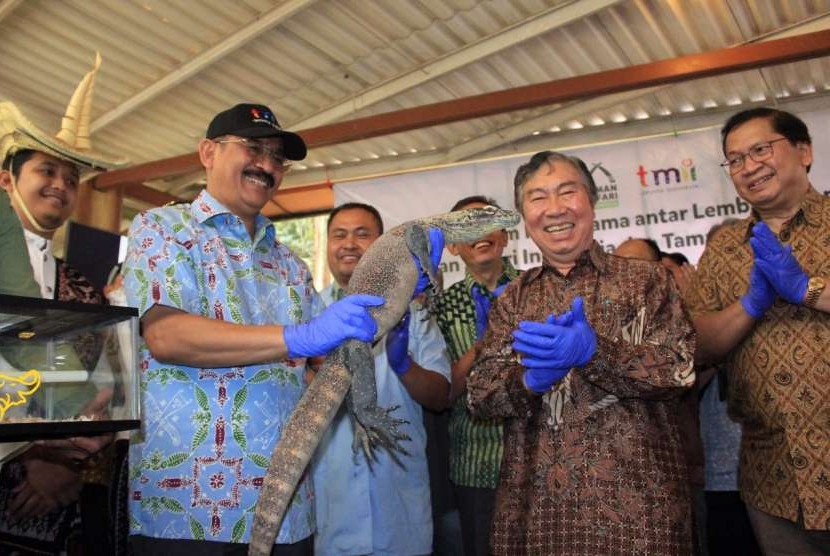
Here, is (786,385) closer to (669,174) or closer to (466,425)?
(466,425)

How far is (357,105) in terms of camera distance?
6.87 m

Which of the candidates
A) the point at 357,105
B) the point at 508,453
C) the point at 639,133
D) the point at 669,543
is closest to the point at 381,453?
the point at 508,453

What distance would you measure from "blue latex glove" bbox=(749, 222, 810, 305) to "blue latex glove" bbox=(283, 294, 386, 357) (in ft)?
4.57

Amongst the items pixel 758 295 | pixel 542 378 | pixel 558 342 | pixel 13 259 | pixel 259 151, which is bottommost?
pixel 542 378

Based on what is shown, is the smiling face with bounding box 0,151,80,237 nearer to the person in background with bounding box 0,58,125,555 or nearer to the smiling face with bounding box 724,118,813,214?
the person in background with bounding box 0,58,125,555

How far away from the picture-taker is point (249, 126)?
2588 mm

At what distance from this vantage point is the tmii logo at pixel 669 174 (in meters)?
4.89

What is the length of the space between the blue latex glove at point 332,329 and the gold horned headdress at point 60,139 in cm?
175

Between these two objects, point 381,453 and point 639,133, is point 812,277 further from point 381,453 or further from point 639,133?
point 639,133

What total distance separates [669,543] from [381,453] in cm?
157

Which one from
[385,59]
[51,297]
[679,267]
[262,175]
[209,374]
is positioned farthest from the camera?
[385,59]

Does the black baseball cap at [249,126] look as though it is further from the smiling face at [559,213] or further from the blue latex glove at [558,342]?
the blue latex glove at [558,342]

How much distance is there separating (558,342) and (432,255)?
0.92 metres

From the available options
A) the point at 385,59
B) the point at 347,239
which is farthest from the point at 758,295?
the point at 385,59
